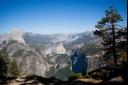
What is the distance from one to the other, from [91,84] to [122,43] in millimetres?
21467

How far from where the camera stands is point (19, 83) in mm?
29062

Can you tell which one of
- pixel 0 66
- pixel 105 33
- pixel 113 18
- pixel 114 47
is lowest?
pixel 0 66

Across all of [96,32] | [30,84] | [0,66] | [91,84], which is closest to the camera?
[91,84]

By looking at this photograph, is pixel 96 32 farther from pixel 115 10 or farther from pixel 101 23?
pixel 115 10

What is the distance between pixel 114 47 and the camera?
4262cm

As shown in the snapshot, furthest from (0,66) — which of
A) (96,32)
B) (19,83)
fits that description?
(19,83)

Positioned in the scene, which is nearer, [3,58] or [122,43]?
[122,43]

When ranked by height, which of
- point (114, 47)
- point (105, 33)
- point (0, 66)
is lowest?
point (0, 66)

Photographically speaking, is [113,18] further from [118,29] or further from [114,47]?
[114,47]

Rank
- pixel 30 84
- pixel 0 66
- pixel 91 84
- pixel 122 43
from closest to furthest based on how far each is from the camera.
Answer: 1. pixel 91 84
2. pixel 30 84
3. pixel 122 43
4. pixel 0 66

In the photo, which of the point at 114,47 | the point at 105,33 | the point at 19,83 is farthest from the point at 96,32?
the point at 19,83

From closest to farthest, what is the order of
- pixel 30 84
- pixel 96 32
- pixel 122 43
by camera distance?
1. pixel 30 84
2. pixel 122 43
3. pixel 96 32

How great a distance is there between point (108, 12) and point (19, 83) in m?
24.9

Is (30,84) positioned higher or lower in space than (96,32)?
lower
